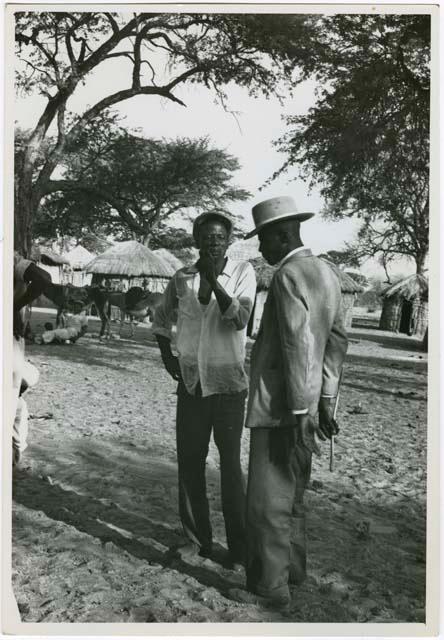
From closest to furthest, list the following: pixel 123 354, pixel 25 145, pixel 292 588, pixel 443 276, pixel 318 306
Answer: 1. pixel 318 306
2. pixel 292 588
3. pixel 443 276
4. pixel 25 145
5. pixel 123 354

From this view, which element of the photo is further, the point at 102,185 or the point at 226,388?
the point at 102,185

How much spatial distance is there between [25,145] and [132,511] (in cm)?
225

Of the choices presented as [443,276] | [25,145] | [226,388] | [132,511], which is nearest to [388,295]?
[443,276]

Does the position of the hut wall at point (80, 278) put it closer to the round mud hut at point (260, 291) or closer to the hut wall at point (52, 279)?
the hut wall at point (52, 279)

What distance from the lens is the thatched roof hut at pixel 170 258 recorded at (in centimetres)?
313

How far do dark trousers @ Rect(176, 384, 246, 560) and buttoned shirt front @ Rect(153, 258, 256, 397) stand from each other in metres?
0.09

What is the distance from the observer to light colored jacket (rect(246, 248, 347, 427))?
2.41 metres

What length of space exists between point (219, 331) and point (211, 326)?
0.05 meters

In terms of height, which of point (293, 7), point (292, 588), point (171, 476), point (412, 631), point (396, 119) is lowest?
point (412, 631)

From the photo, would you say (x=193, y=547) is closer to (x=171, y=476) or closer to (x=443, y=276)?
(x=171, y=476)

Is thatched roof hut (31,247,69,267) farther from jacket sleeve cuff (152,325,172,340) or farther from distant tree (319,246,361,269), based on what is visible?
distant tree (319,246,361,269)

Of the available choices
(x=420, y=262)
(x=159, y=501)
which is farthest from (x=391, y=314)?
(x=159, y=501)

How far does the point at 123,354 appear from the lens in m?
3.67

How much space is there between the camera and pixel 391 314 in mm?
3576
